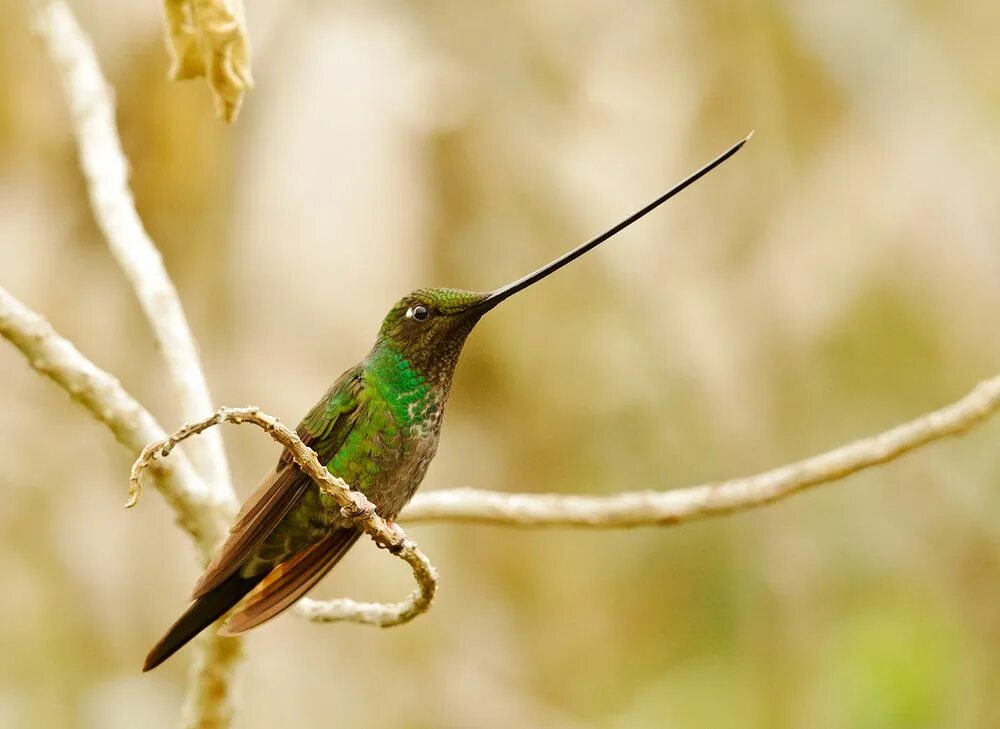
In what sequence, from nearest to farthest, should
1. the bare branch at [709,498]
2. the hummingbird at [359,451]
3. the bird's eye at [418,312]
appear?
1. the hummingbird at [359,451]
2. the bird's eye at [418,312]
3. the bare branch at [709,498]

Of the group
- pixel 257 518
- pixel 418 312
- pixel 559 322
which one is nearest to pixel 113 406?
pixel 257 518

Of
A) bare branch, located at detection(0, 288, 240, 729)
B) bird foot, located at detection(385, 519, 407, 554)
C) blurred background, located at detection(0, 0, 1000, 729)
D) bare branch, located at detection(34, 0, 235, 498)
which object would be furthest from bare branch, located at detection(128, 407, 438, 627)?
blurred background, located at detection(0, 0, 1000, 729)

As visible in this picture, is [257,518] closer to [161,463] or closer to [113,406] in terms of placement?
[161,463]

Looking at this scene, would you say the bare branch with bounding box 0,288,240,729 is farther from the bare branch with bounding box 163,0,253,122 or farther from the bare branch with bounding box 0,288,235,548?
the bare branch with bounding box 163,0,253,122

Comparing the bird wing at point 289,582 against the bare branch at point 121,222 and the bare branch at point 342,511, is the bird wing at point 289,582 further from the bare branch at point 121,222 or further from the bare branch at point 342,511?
the bare branch at point 121,222

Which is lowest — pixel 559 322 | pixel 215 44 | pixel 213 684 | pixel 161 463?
pixel 559 322

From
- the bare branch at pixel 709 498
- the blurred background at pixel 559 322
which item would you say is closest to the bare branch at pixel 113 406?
the bare branch at pixel 709 498
